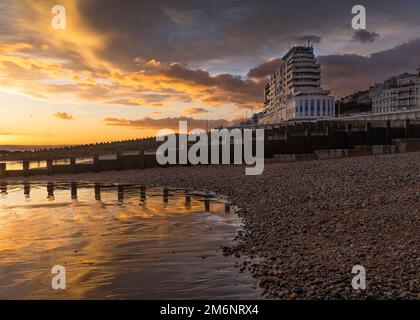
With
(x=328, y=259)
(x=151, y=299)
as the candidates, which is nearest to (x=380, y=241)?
(x=328, y=259)

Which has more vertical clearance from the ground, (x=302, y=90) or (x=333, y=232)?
(x=302, y=90)

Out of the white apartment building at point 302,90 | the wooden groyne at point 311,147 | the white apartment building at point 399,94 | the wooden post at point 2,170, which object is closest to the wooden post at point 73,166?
the wooden groyne at point 311,147

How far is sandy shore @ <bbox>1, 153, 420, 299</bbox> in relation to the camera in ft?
22.7

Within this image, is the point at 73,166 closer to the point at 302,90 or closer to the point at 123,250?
the point at 123,250

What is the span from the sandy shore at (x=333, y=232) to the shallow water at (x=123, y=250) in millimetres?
655

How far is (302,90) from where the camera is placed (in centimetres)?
14825

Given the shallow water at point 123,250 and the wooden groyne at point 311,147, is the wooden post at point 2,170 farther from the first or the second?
the shallow water at point 123,250

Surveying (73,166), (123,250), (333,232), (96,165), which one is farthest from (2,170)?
(333,232)

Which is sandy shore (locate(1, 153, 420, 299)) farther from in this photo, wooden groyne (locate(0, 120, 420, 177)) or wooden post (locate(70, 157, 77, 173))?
wooden post (locate(70, 157, 77, 173))

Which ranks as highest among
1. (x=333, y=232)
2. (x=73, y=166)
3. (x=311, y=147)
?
(x=311, y=147)

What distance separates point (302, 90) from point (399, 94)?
122 ft

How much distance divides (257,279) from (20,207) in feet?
45.1

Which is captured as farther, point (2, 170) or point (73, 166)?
point (2, 170)

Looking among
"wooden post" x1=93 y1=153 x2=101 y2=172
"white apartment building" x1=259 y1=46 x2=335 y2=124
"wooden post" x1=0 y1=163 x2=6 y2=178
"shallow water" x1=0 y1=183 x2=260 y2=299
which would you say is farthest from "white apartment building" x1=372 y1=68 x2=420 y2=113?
"shallow water" x1=0 y1=183 x2=260 y2=299
